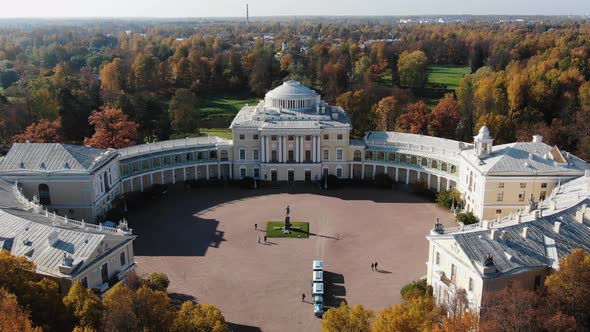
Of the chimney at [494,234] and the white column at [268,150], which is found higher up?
the chimney at [494,234]

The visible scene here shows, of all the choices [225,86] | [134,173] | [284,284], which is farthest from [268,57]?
[284,284]

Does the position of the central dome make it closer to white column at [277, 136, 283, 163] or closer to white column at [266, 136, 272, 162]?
white column at [277, 136, 283, 163]

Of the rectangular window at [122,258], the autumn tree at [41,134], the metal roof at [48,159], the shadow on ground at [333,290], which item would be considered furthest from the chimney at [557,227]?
the autumn tree at [41,134]

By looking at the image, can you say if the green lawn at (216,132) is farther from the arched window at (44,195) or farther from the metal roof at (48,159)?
the arched window at (44,195)

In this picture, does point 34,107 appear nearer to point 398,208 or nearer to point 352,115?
point 352,115

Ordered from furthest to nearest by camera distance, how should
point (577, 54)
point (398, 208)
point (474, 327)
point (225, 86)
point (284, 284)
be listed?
point (225, 86), point (577, 54), point (398, 208), point (284, 284), point (474, 327)

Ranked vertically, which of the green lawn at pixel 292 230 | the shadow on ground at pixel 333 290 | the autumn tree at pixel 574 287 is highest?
the autumn tree at pixel 574 287
